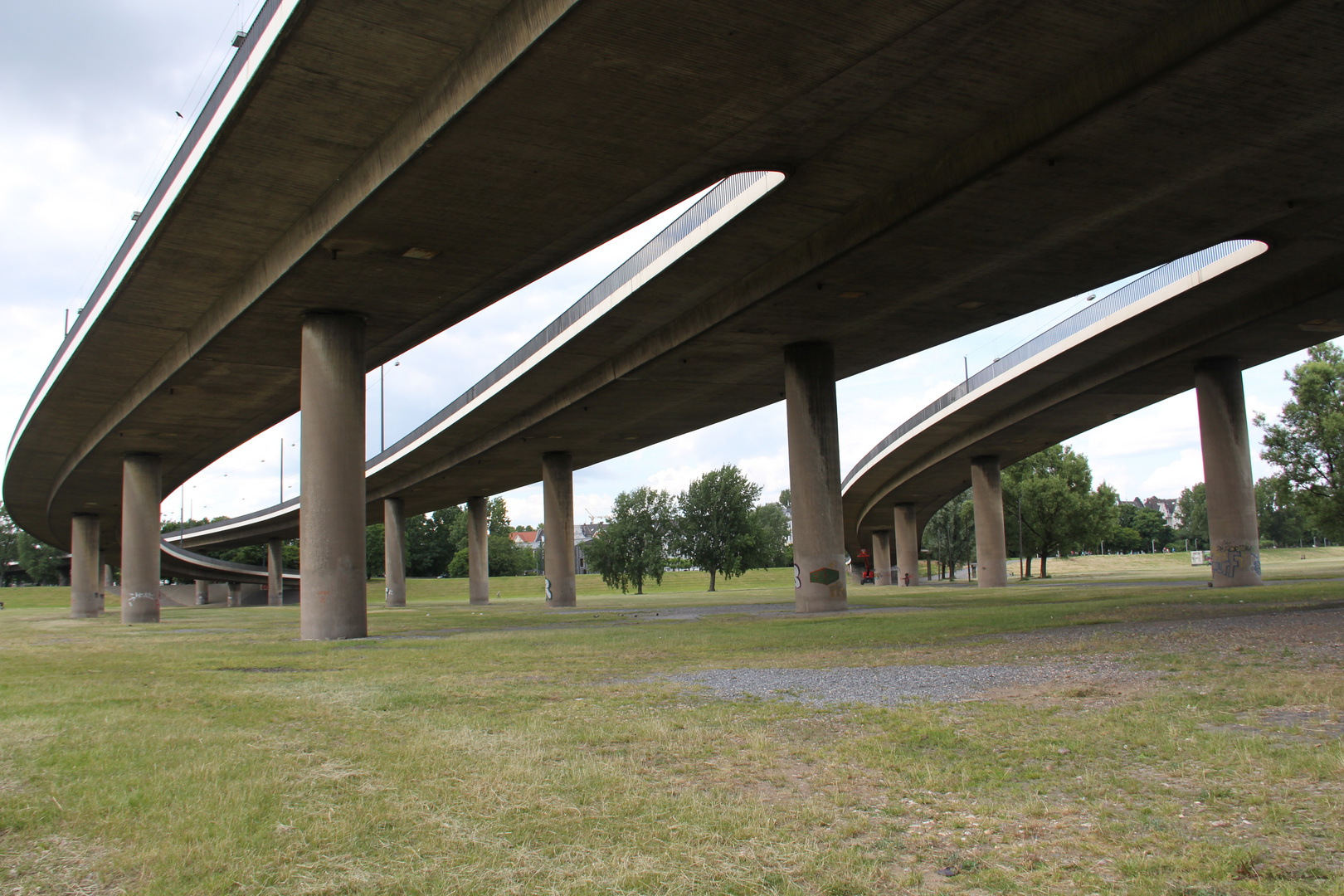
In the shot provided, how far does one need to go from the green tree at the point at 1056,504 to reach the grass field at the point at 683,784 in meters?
64.4

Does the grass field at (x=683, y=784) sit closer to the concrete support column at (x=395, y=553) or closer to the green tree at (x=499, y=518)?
the concrete support column at (x=395, y=553)

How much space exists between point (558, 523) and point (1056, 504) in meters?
42.6

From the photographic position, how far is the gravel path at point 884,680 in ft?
31.9

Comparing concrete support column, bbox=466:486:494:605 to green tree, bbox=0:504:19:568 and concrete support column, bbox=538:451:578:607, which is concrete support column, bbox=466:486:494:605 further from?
green tree, bbox=0:504:19:568

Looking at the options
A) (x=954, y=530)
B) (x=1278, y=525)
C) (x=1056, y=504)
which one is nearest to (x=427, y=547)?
(x=954, y=530)

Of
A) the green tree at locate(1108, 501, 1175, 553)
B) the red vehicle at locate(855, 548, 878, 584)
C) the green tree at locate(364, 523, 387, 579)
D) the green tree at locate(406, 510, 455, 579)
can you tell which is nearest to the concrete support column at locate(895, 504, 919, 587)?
the red vehicle at locate(855, 548, 878, 584)

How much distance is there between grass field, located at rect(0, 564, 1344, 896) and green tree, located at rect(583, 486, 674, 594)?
2289 inches

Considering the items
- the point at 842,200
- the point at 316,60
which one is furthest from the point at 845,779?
the point at 842,200

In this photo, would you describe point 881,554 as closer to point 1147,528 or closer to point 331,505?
point 331,505

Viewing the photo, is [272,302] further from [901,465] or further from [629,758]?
[901,465]

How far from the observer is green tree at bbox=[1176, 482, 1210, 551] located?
149 m

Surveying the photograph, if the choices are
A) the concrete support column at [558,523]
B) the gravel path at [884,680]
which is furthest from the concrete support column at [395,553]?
the gravel path at [884,680]

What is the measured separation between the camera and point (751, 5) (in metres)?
12.6

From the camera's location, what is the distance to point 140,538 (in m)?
42.2
